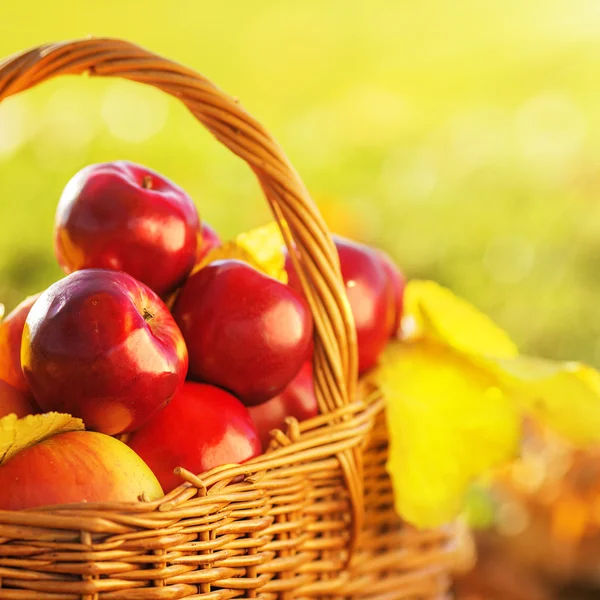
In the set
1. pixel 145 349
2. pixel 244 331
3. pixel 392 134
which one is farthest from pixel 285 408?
pixel 392 134

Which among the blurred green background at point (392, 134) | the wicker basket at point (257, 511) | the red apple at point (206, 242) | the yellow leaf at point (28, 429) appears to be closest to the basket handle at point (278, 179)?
the wicker basket at point (257, 511)

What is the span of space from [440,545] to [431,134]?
9.14 feet

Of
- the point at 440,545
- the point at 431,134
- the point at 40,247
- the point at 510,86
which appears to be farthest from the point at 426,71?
the point at 440,545

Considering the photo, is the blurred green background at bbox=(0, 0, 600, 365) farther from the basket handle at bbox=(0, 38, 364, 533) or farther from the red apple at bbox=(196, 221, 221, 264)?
the basket handle at bbox=(0, 38, 364, 533)

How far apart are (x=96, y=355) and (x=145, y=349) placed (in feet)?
0.13

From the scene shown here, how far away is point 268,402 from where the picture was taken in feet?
2.83

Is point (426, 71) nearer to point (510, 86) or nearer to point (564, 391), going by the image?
point (510, 86)

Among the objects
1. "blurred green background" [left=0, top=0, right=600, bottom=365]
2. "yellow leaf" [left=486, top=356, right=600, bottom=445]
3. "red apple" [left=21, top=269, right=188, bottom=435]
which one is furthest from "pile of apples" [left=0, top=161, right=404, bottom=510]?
"blurred green background" [left=0, top=0, right=600, bottom=365]

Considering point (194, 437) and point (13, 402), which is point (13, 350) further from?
point (194, 437)

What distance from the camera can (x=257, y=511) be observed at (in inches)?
28.3

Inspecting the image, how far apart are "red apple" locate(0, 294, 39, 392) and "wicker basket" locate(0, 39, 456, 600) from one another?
0.19 m

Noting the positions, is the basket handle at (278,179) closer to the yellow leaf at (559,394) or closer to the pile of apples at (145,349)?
the pile of apples at (145,349)

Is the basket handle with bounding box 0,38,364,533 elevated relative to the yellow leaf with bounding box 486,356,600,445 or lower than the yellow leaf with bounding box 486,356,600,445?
elevated

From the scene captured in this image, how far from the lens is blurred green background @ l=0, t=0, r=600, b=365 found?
2.30m
